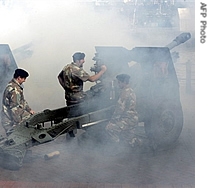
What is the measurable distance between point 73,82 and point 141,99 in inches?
34.7

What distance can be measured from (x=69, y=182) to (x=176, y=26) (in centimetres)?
417

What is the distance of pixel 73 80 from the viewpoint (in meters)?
5.89

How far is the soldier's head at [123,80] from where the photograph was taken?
18.0ft

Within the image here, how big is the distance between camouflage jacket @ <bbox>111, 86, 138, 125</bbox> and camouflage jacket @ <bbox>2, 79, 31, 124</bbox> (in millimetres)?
1101

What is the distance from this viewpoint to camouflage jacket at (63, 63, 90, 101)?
5.80 m

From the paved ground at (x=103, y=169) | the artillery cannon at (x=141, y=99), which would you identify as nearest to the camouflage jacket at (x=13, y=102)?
the artillery cannon at (x=141, y=99)

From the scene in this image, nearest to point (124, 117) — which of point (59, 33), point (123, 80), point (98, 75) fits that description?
point (123, 80)

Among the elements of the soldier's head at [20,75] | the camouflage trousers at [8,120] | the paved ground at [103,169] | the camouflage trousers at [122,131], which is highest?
the soldier's head at [20,75]

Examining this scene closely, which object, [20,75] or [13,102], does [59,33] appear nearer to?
[20,75]

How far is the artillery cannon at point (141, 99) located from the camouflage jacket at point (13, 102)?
27 cm

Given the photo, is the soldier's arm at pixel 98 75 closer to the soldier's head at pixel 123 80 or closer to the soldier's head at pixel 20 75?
the soldier's head at pixel 123 80

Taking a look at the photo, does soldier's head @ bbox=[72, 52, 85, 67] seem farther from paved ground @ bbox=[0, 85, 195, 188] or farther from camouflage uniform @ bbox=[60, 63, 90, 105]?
paved ground @ bbox=[0, 85, 195, 188]

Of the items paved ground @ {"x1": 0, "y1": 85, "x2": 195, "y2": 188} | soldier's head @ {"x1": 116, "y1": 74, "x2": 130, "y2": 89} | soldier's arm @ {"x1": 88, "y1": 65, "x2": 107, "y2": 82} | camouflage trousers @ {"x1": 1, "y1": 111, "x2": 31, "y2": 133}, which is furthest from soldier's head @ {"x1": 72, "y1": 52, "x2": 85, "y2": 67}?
paved ground @ {"x1": 0, "y1": 85, "x2": 195, "y2": 188}
